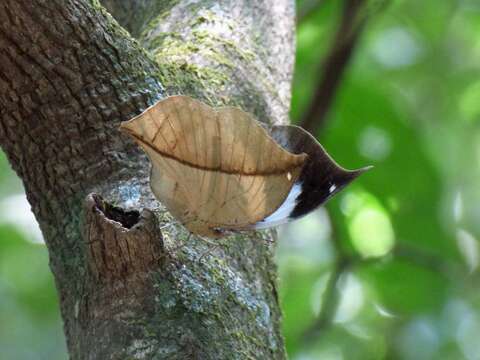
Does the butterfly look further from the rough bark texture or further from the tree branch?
the tree branch

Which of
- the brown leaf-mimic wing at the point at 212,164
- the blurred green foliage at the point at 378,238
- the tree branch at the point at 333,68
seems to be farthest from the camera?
the blurred green foliage at the point at 378,238

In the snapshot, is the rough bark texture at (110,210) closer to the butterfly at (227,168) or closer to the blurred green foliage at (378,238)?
the butterfly at (227,168)

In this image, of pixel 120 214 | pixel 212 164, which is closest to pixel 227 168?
pixel 212 164

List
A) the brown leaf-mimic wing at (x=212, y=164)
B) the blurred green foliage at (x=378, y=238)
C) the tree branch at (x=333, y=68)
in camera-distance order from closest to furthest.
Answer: the brown leaf-mimic wing at (x=212, y=164)
the tree branch at (x=333, y=68)
the blurred green foliage at (x=378, y=238)

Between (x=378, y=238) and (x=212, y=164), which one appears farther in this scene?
(x=378, y=238)

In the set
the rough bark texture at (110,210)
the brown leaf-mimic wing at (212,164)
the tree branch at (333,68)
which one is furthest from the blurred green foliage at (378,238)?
the brown leaf-mimic wing at (212,164)

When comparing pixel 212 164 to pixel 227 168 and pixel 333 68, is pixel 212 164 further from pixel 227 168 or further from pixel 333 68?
pixel 333 68

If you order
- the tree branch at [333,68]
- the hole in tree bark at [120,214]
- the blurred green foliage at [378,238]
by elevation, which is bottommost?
the blurred green foliage at [378,238]

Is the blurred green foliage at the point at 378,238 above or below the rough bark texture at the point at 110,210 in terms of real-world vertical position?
below
